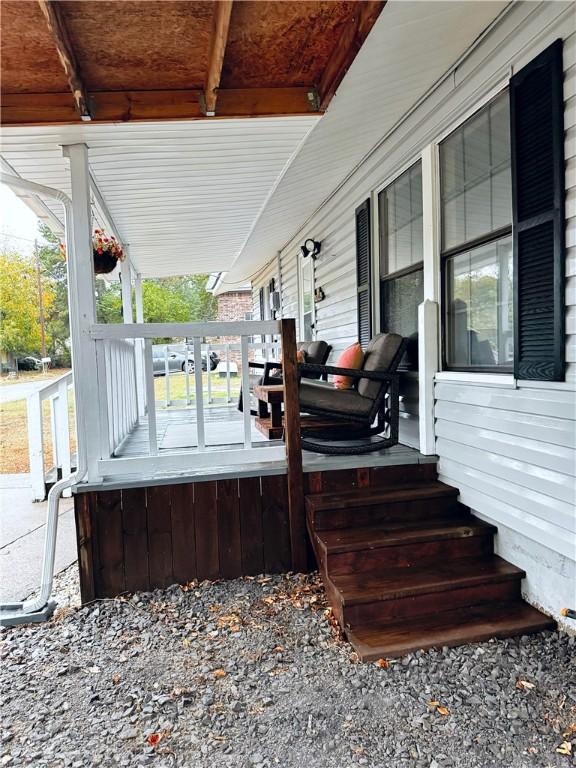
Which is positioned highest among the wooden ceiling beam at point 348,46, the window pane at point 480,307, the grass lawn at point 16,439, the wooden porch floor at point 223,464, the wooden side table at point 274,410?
the wooden ceiling beam at point 348,46

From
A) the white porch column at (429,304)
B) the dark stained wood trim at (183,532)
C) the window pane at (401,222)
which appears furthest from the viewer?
the window pane at (401,222)

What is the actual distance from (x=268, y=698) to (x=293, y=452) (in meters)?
1.41

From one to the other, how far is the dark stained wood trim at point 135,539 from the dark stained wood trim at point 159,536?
30 mm

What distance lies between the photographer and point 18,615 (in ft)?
9.21

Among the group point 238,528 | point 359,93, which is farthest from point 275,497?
point 359,93

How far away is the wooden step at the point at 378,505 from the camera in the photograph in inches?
118

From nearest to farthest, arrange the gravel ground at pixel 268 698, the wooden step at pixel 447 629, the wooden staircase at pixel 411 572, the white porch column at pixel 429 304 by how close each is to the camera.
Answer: the gravel ground at pixel 268 698 → the wooden step at pixel 447 629 → the wooden staircase at pixel 411 572 → the white porch column at pixel 429 304

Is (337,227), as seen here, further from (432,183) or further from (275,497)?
(275,497)

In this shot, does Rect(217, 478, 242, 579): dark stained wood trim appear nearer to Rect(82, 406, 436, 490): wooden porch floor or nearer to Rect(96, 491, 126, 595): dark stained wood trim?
Rect(82, 406, 436, 490): wooden porch floor

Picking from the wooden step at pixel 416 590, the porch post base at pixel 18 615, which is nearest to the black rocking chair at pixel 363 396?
the wooden step at pixel 416 590

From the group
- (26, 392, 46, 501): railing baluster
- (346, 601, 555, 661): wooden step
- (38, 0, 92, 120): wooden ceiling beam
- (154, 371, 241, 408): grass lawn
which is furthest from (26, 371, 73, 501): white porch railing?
(154, 371, 241, 408): grass lawn

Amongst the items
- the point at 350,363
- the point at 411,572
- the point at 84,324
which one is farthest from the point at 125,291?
the point at 411,572

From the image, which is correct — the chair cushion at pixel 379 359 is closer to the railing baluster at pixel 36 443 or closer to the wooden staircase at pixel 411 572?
the wooden staircase at pixel 411 572

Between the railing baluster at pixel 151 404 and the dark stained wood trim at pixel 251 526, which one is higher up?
the railing baluster at pixel 151 404
